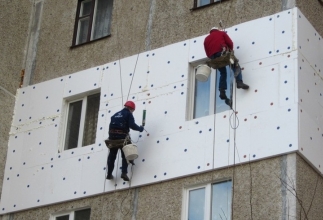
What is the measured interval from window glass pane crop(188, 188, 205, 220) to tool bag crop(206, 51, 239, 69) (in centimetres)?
234

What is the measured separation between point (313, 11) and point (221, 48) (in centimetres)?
219

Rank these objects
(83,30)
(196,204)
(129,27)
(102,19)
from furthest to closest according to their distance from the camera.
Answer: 1. (83,30)
2. (102,19)
3. (129,27)
4. (196,204)

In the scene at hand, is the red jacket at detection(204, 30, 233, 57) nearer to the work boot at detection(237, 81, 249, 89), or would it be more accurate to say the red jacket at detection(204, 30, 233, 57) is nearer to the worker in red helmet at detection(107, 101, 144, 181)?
the work boot at detection(237, 81, 249, 89)

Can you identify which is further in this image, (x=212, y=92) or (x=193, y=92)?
(x=193, y=92)

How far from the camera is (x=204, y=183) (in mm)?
19484

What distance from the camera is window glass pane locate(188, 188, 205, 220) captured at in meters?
19.3

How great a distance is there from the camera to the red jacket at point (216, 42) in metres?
20.0

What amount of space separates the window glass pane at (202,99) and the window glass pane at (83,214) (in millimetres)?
2778

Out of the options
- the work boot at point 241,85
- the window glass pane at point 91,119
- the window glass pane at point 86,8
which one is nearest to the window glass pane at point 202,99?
the work boot at point 241,85

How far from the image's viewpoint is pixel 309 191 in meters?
18.8

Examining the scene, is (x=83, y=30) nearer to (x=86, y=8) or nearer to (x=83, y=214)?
(x=86, y=8)

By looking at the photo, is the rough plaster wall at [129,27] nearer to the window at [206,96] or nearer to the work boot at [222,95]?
the window at [206,96]

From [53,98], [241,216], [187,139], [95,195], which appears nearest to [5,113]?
[53,98]

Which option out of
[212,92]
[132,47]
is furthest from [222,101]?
[132,47]
